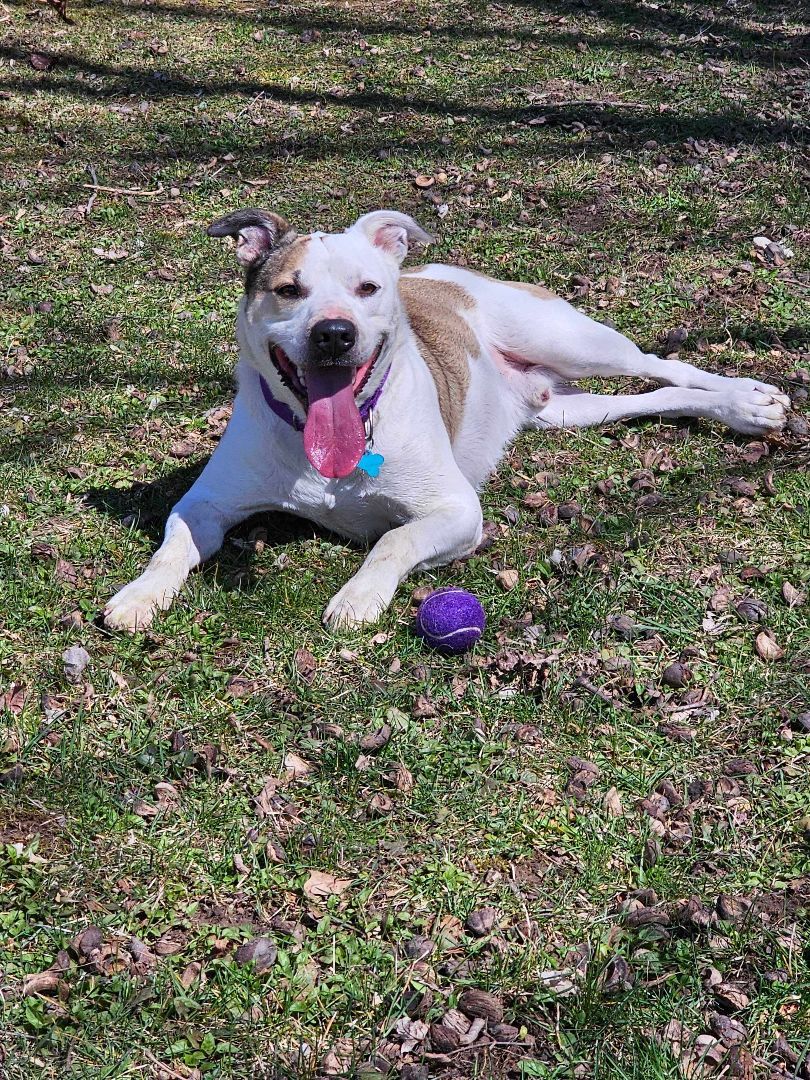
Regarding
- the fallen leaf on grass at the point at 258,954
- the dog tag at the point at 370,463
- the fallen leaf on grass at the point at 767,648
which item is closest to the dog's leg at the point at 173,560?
the dog tag at the point at 370,463

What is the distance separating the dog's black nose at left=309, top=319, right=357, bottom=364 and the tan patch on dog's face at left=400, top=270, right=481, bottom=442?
1222 millimetres

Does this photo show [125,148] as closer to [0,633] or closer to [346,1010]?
[0,633]

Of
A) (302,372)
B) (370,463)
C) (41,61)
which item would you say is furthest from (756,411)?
(41,61)

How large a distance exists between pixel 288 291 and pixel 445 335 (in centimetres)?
157

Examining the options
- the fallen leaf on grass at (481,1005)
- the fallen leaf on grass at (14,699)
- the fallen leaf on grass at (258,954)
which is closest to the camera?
the fallen leaf on grass at (481,1005)

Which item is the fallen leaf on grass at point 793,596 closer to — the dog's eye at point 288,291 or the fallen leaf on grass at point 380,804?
the fallen leaf on grass at point 380,804

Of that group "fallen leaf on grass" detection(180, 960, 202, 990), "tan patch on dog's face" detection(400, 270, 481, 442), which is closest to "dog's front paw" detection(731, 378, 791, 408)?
"tan patch on dog's face" detection(400, 270, 481, 442)

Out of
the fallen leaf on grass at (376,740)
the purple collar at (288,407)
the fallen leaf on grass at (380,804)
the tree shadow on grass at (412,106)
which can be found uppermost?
the purple collar at (288,407)

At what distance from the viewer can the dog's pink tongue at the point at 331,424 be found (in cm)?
466

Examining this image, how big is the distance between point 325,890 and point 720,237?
6.68 meters

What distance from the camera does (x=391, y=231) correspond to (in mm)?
5293

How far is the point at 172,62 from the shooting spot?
11.5 m

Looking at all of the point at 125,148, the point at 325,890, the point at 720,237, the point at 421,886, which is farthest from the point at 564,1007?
the point at 125,148

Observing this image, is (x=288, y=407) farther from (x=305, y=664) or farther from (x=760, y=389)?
(x=760, y=389)
